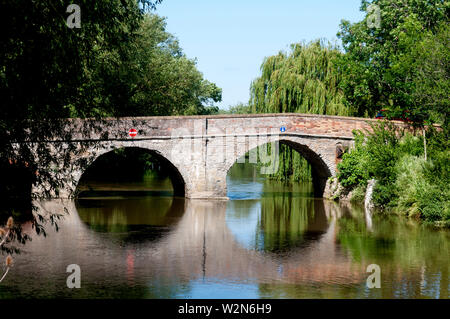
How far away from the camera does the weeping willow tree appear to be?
31.1 metres

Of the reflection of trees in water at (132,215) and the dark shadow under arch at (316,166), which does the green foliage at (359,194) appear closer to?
the dark shadow under arch at (316,166)

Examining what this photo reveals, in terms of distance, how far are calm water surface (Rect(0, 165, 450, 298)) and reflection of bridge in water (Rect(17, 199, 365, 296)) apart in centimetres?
2

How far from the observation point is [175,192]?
28.7m

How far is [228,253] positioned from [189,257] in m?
1.06

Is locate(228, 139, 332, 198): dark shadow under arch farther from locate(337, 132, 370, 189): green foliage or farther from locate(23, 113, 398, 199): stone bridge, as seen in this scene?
locate(337, 132, 370, 189): green foliage

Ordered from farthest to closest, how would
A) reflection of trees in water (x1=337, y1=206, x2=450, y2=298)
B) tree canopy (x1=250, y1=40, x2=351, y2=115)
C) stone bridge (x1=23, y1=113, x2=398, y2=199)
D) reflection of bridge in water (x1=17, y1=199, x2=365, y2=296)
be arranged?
tree canopy (x1=250, y1=40, x2=351, y2=115) → stone bridge (x1=23, y1=113, x2=398, y2=199) → reflection of bridge in water (x1=17, y1=199, x2=365, y2=296) → reflection of trees in water (x1=337, y1=206, x2=450, y2=298)

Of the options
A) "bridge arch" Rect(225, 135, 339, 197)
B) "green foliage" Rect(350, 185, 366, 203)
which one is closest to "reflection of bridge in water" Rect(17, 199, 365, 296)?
"green foliage" Rect(350, 185, 366, 203)

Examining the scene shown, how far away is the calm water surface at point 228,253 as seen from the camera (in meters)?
11.5

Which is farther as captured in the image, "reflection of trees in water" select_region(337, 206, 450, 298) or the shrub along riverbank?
the shrub along riverbank

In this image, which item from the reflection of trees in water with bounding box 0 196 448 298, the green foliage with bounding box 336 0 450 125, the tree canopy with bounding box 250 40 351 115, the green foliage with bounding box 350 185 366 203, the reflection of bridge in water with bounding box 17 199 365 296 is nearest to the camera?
the reflection of trees in water with bounding box 0 196 448 298

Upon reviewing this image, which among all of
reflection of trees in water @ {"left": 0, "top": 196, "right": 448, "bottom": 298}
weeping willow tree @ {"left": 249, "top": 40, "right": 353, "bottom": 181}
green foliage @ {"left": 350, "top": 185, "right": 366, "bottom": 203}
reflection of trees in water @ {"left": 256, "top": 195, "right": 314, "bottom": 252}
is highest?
weeping willow tree @ {"left": 249, "top": 40, "right": 353, "bottom": 181}

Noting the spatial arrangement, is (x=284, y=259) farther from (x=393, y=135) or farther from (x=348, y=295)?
(x=393, y=135)

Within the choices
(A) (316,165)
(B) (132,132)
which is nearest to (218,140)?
(B) (132,132)

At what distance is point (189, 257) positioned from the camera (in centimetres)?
1452
